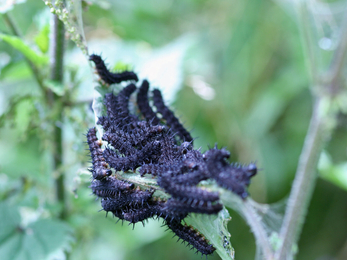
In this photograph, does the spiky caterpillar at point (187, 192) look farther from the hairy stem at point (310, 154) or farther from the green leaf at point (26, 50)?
the green leaf at point (26, 50)

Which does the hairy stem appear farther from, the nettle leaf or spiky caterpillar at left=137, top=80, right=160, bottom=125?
the nettle leaf

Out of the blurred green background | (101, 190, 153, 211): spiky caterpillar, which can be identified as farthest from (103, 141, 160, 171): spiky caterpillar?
the blurred green background

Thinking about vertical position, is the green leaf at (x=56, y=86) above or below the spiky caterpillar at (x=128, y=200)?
above

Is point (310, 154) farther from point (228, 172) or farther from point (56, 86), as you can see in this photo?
point (56, 86)

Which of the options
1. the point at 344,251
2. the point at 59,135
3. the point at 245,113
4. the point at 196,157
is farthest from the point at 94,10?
the point at 344,251

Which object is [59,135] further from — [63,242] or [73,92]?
[63,242]

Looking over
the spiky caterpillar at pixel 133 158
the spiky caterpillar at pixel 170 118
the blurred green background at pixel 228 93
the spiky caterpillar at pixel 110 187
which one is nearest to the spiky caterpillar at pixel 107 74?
the spiky caterpillar at pixel 170 118

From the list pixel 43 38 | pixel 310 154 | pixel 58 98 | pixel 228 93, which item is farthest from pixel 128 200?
pixel 228 93
